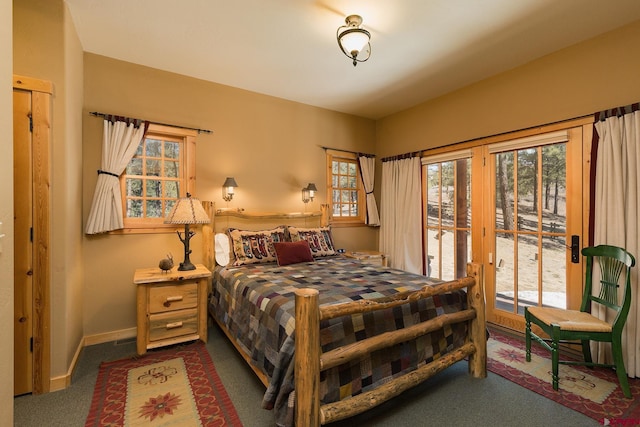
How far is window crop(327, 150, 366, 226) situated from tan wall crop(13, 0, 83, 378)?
117 inches

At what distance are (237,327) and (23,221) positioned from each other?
166cm

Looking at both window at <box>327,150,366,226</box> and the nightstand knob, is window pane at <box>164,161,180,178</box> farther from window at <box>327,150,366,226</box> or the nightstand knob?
window at <box>327,150,366,226</box>

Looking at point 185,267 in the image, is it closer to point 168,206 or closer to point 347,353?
point 168,206

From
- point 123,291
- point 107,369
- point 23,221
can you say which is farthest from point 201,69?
point 107,369

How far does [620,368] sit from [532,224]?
1.37 meters

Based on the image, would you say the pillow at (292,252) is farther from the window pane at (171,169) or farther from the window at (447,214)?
the window at (447,214)

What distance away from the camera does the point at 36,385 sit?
2.07 meters

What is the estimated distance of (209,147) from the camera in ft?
11.3

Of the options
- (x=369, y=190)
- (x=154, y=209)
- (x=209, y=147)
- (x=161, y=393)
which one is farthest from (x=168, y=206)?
(x=369, y=190)

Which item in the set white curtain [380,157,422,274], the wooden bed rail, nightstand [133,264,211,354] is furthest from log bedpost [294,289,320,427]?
white curtain [380,157,422,274]

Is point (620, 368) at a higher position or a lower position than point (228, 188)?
lower

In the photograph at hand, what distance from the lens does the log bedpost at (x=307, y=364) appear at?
1.47 metres

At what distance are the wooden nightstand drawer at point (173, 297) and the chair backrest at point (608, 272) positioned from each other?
135 inches

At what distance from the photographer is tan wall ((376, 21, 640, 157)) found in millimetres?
2455
